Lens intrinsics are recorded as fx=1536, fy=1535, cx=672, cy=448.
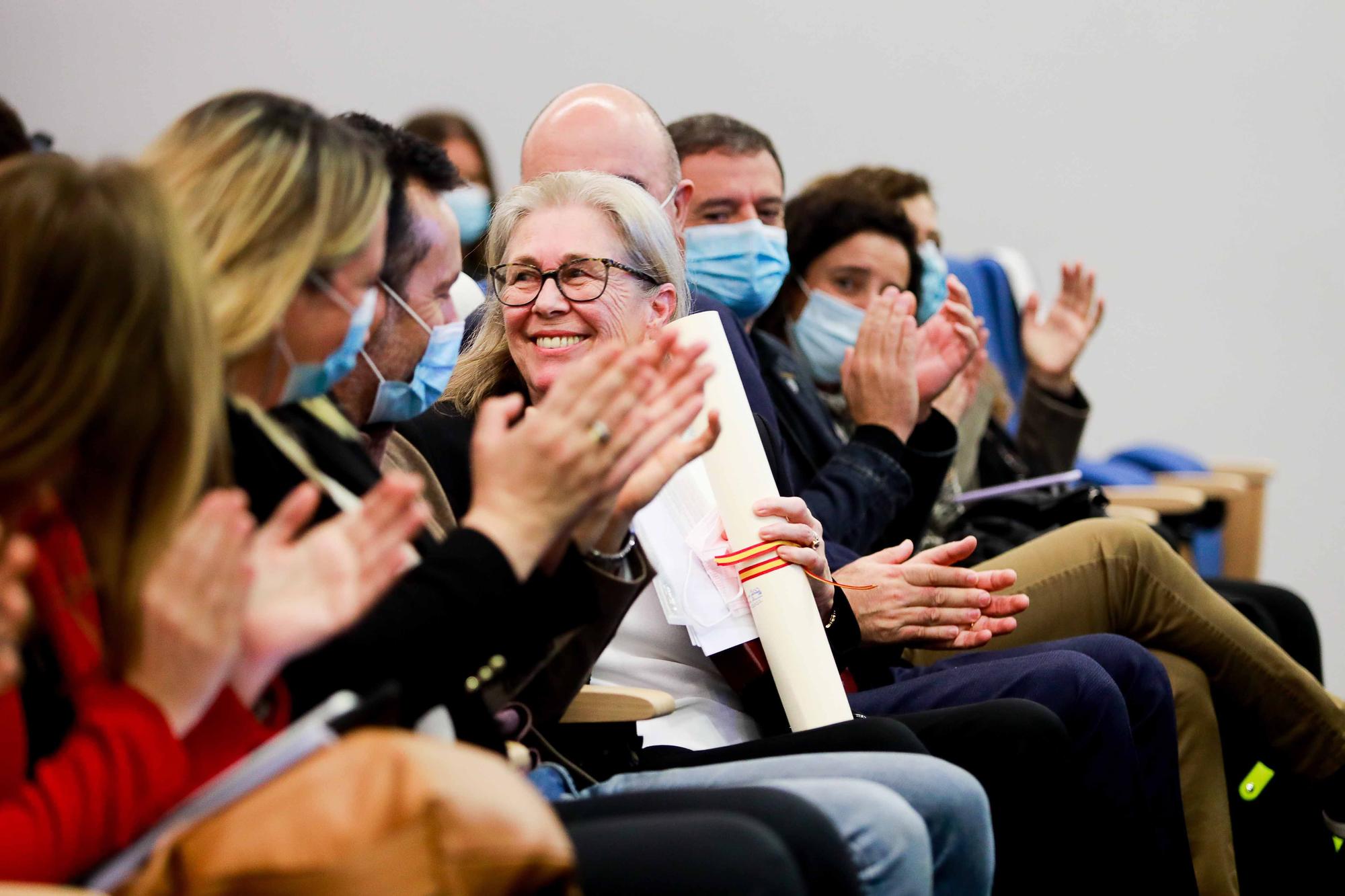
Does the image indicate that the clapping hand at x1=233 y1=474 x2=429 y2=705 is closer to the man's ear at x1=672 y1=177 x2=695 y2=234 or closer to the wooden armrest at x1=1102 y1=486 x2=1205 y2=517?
the man's ear at x1=672 y1=177 x2=695 y2=234

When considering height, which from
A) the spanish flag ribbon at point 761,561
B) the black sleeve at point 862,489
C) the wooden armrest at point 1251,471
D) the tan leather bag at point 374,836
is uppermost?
the tan leather bag at point 374,836

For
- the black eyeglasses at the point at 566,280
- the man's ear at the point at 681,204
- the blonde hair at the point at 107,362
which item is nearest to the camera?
the blonde hair at the point at 107,362

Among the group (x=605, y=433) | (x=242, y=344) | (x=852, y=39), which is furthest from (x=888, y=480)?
(x=852, y=39)

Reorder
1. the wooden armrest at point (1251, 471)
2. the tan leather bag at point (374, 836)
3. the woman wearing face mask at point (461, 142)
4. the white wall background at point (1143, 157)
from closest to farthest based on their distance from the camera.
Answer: the tan leather bag at point (374, 836), the woman wearing face mask at point (461, 142), the wooden armrest at point (1251, 471), the white wall background at point (1143, 157)

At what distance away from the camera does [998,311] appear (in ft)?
14.5

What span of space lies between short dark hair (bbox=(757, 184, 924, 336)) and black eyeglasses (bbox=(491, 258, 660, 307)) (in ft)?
3.81

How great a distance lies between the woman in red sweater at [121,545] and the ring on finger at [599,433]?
224 millimetres

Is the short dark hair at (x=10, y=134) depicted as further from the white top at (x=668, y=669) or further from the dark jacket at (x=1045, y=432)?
the dark jacket at (x=1045, y=432)

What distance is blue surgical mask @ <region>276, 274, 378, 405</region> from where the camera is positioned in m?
1.48

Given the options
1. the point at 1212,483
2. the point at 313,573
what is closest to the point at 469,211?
the point at 313,573

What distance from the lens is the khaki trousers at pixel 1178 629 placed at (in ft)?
8.54

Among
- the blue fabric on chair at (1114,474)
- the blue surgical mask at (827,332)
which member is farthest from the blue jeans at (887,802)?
the blue fabric on chair at (1114,474)

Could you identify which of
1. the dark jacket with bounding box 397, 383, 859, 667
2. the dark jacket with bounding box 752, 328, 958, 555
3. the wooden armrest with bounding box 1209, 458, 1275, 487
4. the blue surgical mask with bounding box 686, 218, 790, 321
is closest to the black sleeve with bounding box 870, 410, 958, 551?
the dark jacket with bounding box 752, 328, 958, 555

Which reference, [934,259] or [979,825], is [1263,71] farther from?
[979,825]
